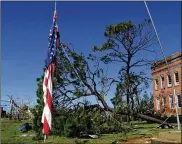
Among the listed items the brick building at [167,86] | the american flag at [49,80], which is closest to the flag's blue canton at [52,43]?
the american flag at [49,80]

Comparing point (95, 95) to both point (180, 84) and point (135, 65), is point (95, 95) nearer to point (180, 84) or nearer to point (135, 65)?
point (135, 65)

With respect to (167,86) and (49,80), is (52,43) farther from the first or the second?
(167,86)

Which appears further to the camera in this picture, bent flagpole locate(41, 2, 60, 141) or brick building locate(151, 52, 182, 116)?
brick building locate(151, 52, 182, 116)

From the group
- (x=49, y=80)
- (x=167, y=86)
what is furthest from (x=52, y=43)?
(x=167, y=86)

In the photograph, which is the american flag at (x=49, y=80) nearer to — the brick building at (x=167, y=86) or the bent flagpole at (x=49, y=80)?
the bent flagpole at (x=49, y=80)

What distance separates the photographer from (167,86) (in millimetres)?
45562

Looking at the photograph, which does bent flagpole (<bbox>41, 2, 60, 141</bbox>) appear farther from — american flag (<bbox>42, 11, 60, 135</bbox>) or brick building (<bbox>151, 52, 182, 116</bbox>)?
brick building (<bbox>151, 52, 182, 116</bbox>)

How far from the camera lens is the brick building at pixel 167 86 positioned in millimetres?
42188

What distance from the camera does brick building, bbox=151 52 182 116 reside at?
4219 centimetres

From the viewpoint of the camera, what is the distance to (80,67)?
63.3 ft

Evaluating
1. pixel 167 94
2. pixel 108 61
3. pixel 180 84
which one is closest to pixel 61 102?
pixel 108 61

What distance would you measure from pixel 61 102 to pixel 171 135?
430 inches

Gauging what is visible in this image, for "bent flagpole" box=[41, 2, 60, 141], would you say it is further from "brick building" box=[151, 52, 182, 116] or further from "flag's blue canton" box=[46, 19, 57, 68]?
"brick building" box=[151, 52, 182, 116]

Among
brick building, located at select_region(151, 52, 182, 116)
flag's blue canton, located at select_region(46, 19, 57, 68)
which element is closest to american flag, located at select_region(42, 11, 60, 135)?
flag's blue canton, located at select_region(46, 19, 57, 68)
